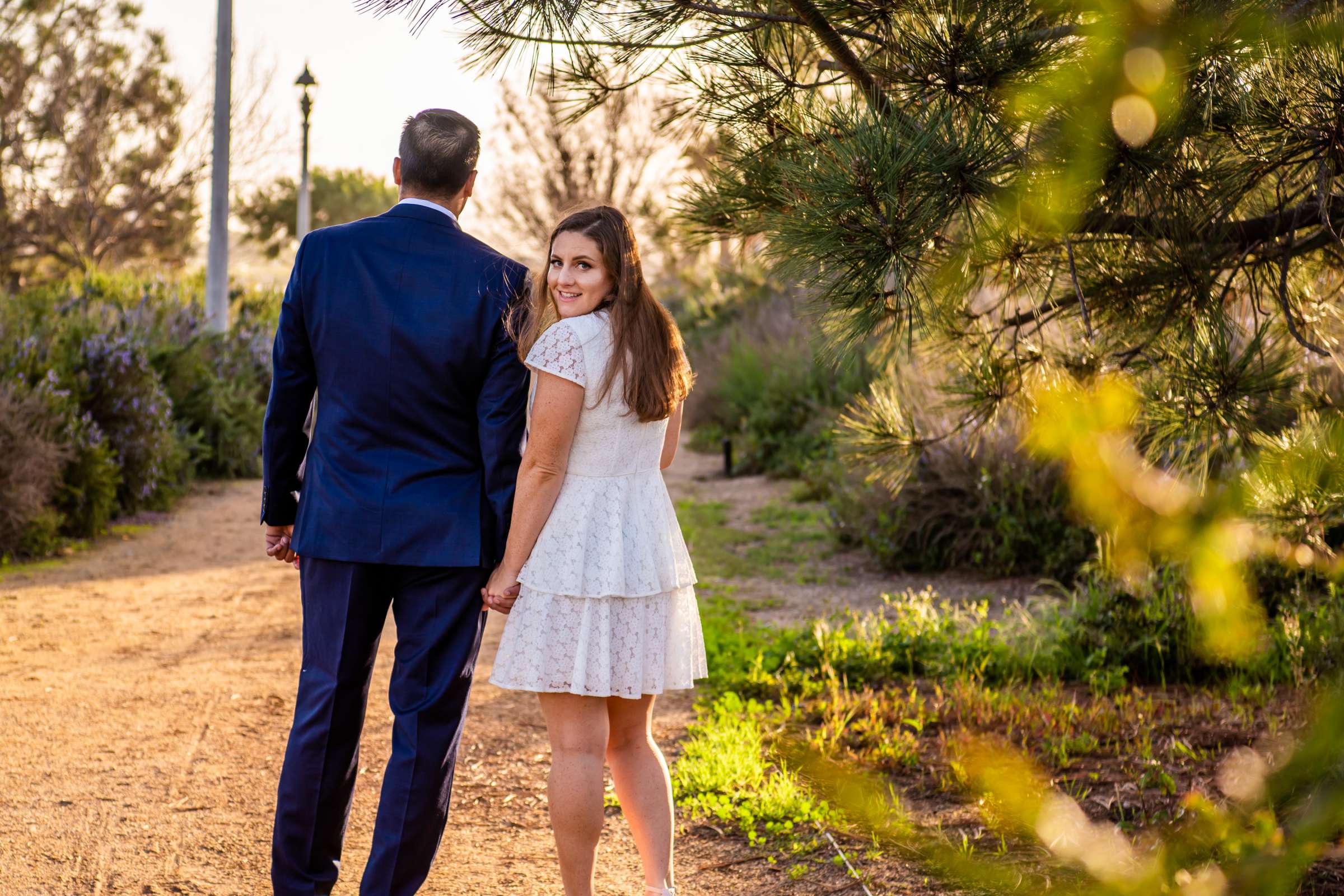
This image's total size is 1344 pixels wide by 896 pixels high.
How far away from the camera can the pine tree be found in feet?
8.41

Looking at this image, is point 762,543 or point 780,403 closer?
point 762,543

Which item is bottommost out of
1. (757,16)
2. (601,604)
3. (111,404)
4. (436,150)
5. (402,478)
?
(601,604)

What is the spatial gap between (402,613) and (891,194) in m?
1.57

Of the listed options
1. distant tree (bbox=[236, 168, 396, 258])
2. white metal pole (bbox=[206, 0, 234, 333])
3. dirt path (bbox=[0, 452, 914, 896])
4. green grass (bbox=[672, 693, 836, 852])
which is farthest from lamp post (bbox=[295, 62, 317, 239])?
distant tree (bbox=[236, 168, 396, 258])

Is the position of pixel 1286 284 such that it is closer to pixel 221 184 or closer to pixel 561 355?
pixel 561 355

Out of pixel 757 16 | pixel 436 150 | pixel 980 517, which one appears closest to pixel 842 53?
pixel 757 16

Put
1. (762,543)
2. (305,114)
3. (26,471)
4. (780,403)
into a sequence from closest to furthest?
(26,471)
(762,543)
(780,403)
(305,114)

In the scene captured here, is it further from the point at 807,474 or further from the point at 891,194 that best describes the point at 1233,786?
the point at 807,474

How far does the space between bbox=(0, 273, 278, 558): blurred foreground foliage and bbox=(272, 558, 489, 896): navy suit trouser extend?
5671 mm

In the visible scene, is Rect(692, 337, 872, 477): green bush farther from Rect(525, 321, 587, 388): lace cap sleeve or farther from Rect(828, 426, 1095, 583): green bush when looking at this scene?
Rect(525, 321, 587, 388): lace cap sleeve

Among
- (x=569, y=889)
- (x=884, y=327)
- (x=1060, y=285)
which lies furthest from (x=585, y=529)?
(x=1060, y=285)

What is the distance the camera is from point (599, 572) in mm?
2748

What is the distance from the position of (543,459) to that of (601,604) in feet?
1.23

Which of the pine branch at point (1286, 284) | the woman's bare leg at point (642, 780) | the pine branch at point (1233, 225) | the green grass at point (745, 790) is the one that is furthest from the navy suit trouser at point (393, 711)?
the pine branch at point (1286, 284)
